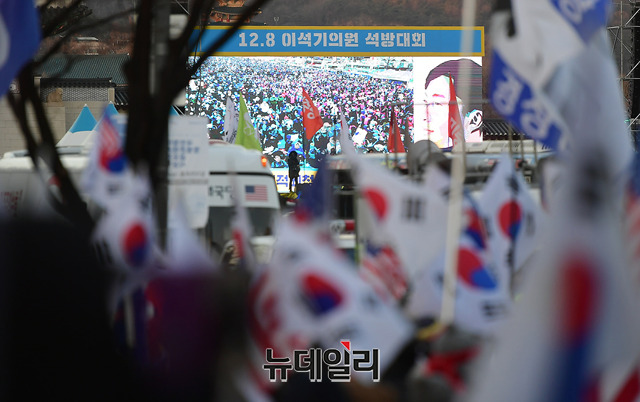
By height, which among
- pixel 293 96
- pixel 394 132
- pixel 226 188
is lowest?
pixel 226 188

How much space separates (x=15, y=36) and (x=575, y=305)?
91.4 inches

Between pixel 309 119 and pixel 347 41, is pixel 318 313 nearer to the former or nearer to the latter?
pixel 309 119

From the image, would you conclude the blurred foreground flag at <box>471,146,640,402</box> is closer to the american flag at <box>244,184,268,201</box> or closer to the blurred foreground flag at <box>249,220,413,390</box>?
the blurred foreground flag at <box>249,220,413,390</box>

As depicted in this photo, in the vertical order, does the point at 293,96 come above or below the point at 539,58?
above

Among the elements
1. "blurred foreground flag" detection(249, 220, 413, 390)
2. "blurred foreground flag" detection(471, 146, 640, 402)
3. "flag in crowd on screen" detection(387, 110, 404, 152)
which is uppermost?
"flag in crowd on screen" detection(387, 110, 404, 152)

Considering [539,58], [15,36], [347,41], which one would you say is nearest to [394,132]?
[539,58]

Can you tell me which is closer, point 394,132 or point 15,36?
point 15,36

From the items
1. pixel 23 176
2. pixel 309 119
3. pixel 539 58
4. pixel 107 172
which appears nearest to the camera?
pixel 539 58

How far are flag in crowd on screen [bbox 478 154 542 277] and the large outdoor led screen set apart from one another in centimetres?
2290

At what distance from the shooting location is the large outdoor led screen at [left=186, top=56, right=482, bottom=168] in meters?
27.7

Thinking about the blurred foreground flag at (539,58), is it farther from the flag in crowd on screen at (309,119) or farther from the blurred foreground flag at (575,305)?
the flag in crowd on screen at (309,119)

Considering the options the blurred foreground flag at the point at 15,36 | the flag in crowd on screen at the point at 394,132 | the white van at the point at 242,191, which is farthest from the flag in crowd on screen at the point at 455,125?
the white van at the point at 242,191

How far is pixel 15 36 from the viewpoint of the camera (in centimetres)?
315

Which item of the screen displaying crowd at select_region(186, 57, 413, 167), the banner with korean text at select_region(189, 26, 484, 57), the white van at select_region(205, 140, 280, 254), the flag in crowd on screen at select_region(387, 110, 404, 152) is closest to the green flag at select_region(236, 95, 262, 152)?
the flag in crowd on screen at select_region(387, 110, 404, 152)
